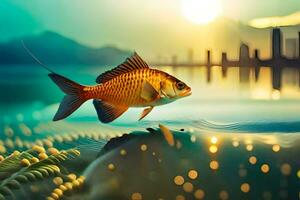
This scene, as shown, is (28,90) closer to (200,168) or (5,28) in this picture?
(5,28)

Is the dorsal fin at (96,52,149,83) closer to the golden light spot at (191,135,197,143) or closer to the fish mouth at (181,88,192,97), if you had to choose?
the fish mouth at (181,88,192,97)

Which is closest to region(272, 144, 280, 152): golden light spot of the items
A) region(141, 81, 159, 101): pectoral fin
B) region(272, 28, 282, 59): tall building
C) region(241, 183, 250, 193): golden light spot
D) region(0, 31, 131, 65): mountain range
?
region(241, 183, 250, 193): golden light spot

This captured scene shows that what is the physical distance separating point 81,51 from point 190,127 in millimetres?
352

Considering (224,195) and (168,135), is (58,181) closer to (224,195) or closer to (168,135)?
(168,135)

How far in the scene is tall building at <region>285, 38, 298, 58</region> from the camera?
1382 mm

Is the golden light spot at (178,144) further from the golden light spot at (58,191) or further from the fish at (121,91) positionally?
the golden light spot at (58,191)

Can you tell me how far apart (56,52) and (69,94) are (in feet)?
0.38

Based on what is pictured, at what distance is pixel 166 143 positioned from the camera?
1.36 m

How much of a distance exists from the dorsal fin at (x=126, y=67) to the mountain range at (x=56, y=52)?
2 centimetres

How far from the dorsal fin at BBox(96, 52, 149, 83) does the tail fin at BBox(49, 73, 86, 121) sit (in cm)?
6

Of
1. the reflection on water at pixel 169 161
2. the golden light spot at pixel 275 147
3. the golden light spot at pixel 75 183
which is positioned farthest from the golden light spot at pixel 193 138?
the golden light spot at pixel 75 183

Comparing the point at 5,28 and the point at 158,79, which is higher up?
the point at 5,28

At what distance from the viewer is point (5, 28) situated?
1354mm

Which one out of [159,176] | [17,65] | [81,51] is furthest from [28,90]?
[159,176]
